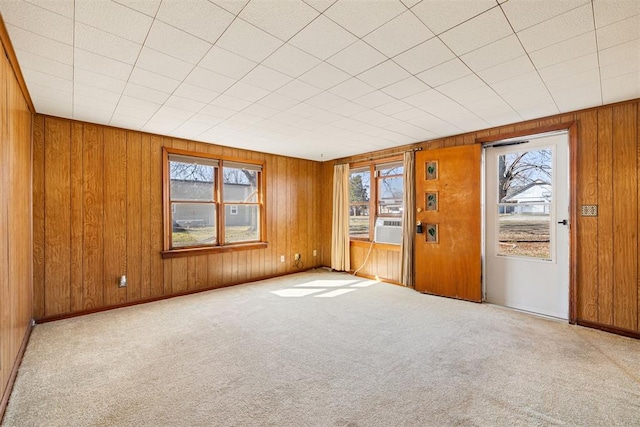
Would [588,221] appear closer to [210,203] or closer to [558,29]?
[558,29]

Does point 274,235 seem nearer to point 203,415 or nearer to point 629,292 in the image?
point 203,415

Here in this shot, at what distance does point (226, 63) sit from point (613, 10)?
8.27ft

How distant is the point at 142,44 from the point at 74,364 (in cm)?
267

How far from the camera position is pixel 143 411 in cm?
193

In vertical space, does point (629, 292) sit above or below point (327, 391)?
above

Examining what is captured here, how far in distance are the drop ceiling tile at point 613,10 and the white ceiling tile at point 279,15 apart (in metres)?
1.63

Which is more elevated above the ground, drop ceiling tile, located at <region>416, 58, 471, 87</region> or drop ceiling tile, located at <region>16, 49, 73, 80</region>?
drop ceiling tile, located at <region>16, 49, 73, 80</region>

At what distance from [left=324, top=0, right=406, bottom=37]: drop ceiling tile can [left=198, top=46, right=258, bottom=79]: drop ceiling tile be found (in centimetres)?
83

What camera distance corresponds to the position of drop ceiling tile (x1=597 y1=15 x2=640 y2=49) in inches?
72.1

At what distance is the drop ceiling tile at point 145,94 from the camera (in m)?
2.77

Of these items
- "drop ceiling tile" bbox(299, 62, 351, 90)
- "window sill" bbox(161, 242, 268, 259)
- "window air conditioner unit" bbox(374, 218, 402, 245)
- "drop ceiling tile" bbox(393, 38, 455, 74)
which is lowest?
"window sill" bbox(161, 242, 268, 259)

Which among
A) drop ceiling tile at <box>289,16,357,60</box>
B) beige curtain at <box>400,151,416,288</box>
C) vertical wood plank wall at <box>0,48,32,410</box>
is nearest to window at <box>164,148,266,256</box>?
vertical wood plank wall at <box>0,48,32,410</box>

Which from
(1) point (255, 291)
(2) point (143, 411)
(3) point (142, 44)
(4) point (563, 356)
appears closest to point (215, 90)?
(3) point (142, 44)

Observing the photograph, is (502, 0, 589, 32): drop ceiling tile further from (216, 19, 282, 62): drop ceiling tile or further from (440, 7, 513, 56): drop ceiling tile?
(216, 19, 282, 62): drop ceiling tile
